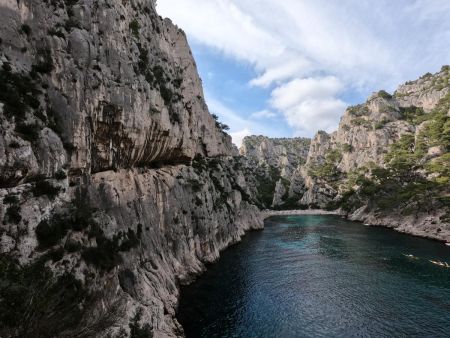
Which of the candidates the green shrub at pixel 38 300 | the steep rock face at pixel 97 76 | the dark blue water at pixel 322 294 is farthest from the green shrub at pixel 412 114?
the green shrub at pixel 38 300

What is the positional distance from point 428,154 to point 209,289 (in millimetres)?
115317

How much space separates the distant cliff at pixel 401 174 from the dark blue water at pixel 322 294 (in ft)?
76.0

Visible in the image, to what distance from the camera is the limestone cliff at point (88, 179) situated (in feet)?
69.1

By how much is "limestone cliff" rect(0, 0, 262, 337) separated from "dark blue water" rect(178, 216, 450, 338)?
196 inches

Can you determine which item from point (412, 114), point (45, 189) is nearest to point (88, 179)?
point (45, 189)

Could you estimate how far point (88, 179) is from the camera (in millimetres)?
31484

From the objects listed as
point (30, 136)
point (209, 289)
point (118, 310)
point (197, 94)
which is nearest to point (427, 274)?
point (209, 289)

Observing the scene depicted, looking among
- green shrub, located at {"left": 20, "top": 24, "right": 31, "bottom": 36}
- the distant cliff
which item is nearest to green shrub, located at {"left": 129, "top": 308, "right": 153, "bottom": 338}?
green shrub, located at {"left": 20, "top": 24, "right": 31, "bottom": 36}

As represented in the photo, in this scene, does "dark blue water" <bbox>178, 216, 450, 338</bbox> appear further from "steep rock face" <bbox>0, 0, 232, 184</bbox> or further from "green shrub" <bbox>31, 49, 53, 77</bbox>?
"green shrub" <bbox>31, 49, 53, 77</bbox>

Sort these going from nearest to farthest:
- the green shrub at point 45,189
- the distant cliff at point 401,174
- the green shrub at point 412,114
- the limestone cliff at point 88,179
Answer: the limestone cliff at point 88,179 → the green shrub at point 45,189 → the distant cliff at point 401,174 → the green shrub at point 412,114

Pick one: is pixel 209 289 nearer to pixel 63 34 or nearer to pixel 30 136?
pixel 30 136

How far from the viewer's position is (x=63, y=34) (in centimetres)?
3103

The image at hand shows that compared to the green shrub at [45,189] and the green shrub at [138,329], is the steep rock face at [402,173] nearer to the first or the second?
the green shrub at [138,329]

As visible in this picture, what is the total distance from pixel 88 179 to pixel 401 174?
405ft
